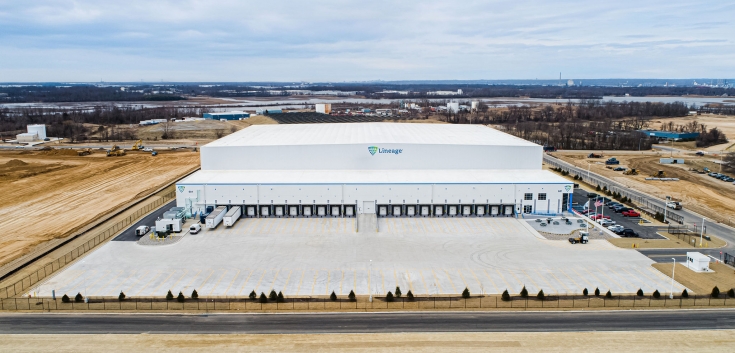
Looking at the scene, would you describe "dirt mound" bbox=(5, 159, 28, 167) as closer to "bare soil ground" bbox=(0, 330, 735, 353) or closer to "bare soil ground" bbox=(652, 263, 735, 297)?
"bare soil ground" bbox=(0, 330, 735, 353)

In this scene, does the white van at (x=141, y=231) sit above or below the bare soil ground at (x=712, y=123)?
below

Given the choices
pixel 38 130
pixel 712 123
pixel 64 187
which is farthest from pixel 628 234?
pixel 712 123

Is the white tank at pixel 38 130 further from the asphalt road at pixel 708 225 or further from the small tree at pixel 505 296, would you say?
the small tree at pixel 505 296

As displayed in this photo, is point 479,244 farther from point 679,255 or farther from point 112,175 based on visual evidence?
point 112,175

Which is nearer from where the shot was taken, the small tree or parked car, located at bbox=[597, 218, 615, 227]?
the small tree

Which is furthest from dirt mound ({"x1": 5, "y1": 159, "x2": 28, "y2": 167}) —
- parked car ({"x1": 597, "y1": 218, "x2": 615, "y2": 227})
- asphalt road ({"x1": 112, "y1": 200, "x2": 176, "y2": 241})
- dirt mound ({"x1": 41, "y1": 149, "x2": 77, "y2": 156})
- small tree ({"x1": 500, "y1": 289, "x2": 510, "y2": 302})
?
parked car ({"x1": 597, "y1": 218, "x2": 615, "y2": 227})

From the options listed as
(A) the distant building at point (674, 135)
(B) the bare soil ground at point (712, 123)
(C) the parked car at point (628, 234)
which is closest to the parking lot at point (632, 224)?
(C) the parked car at point (628, 234)
